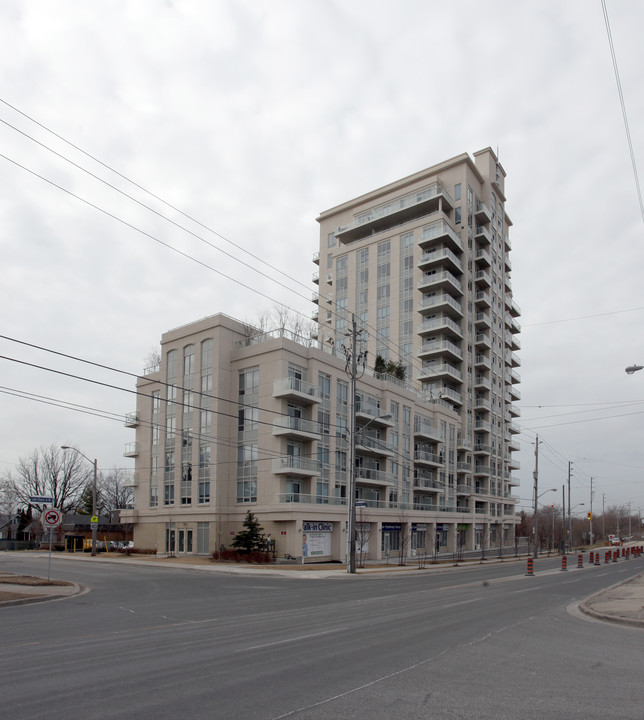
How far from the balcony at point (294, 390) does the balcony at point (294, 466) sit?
4.44 meters

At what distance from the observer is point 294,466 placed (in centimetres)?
4709

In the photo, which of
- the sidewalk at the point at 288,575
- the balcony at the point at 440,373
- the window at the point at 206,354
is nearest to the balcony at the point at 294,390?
the window at the point at 206,354

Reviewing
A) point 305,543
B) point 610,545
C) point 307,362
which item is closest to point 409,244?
point 307,362

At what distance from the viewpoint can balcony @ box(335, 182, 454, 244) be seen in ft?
271

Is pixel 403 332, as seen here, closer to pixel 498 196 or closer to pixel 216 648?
pixel 498 196

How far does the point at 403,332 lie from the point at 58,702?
7599cm

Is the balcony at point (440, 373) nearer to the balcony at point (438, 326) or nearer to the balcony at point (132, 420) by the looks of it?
the balcony at point (438, 326)

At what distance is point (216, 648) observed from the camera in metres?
11.2

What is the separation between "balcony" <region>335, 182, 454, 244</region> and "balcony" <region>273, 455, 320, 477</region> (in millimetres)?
45108

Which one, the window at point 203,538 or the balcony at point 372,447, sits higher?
the balcony at point 372,447

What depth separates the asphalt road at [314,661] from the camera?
7.43m

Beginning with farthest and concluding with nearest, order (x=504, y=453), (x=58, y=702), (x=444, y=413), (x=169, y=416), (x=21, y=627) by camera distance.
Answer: (x=504, y=453) → (x=444, y=413) → (x=169, y=416) → (x=21, y=627) → (x=58, y=702)

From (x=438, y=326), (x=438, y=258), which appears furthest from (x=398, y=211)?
(x=438, y=326)

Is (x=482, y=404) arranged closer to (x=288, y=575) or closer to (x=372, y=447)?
(x=372, y=447)
